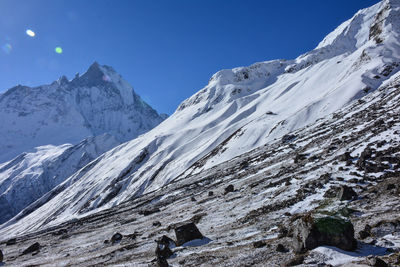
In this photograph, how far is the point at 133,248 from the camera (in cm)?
2072

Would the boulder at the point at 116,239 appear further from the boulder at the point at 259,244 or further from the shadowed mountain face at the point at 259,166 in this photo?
the boulder at the point at 259,244

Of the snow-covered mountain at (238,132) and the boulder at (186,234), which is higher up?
the snow-covered mountain at (238,132)

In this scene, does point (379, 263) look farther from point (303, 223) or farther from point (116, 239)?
point (116, 239)

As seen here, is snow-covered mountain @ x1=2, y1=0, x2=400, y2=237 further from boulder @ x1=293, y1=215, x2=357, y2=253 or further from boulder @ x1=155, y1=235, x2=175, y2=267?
boulder @ x1=293, y1=215, x2=357, y2=253

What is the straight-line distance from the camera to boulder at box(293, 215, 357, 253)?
428 inches

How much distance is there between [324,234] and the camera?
37.0 feet

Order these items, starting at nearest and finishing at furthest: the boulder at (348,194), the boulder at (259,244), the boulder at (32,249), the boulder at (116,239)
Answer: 1. the boulder at (259,244)
2. the boulder at (348,194)
3. the boulder at (116,239)
4. the boulder at (32,249)

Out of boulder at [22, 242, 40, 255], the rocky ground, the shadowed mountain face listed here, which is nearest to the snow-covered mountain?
the shadowed mountain face

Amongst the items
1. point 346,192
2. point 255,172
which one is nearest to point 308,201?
point 346,192

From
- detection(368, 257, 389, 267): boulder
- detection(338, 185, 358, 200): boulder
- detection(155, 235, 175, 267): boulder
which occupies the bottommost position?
detection(368, 257, 389, 267): boulder

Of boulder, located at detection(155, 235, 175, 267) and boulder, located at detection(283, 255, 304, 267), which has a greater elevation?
boulder, located at detection(155, 235, 175, 267)

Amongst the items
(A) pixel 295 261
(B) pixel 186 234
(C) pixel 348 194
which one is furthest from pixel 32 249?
(C) pixel 348 194

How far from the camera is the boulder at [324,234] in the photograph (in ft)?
35.6

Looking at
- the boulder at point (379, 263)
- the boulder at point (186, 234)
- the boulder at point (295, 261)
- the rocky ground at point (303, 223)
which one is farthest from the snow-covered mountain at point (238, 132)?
the boulder at point (379, 263)
